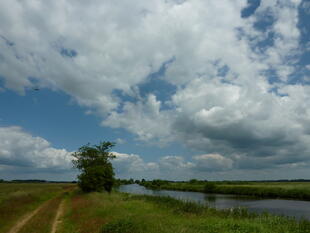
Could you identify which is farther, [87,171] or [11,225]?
[87,171]

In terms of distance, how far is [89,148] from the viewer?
6247cm

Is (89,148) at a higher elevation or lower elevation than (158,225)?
higher

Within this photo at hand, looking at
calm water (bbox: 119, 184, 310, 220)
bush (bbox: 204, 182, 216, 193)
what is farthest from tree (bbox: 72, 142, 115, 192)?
bush (bbox: 204, 182, 216, 193)

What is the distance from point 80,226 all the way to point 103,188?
38.3m

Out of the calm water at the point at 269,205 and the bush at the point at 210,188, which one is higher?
the bush at the point at 210,188

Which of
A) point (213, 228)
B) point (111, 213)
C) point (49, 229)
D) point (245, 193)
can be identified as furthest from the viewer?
point (245, 193)

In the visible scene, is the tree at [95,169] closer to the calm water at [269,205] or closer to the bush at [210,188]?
the calm water at [269,205]

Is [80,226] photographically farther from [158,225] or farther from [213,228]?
[213,228]

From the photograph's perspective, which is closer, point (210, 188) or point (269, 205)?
point (269, 205)

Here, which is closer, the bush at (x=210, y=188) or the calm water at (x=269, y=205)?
the calm water at (x=269, y=205)

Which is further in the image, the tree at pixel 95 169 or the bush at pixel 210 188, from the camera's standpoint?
the bush at pixel 210 188

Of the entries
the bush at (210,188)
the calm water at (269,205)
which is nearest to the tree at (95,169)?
the calm water at (269,205)

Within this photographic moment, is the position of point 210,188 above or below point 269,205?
above

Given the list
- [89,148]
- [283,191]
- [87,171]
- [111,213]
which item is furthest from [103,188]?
[283,191]
